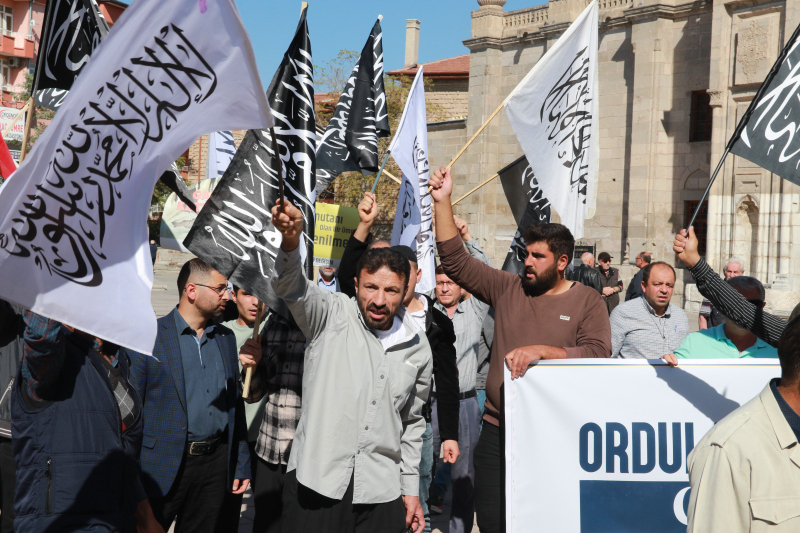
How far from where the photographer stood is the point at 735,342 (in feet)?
16.4

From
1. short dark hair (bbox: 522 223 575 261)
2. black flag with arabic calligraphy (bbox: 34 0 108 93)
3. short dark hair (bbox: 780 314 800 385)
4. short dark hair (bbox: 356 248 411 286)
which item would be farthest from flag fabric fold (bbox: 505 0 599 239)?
short dark hair (bbox: 780 314 800 385)

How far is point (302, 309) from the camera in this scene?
366 cm

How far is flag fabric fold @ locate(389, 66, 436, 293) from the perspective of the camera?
680cm

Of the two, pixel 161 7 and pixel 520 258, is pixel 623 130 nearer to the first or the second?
pixel 520 258

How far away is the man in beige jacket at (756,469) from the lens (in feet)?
7.64

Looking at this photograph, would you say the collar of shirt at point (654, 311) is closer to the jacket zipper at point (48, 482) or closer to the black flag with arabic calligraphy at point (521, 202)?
the black flag with arabic calligraphy at point (521, 202)

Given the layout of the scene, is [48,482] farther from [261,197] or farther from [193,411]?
[261,197]

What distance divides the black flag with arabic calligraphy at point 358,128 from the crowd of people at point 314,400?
2.88m

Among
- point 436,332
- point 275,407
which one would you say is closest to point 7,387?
point 275,407

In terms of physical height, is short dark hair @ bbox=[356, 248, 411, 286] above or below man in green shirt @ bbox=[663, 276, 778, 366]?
above

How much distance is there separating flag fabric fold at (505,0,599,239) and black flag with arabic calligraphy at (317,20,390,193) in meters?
1.86

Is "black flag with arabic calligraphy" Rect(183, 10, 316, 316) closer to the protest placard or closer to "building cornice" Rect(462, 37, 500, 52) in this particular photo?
the protest placard

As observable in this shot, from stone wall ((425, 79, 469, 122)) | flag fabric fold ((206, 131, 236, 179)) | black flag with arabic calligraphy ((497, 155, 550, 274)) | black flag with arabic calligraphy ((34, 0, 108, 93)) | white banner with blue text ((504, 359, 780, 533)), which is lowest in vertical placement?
white banner with blue text ((504, 359, 780, 533))

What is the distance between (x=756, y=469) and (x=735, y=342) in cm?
284
